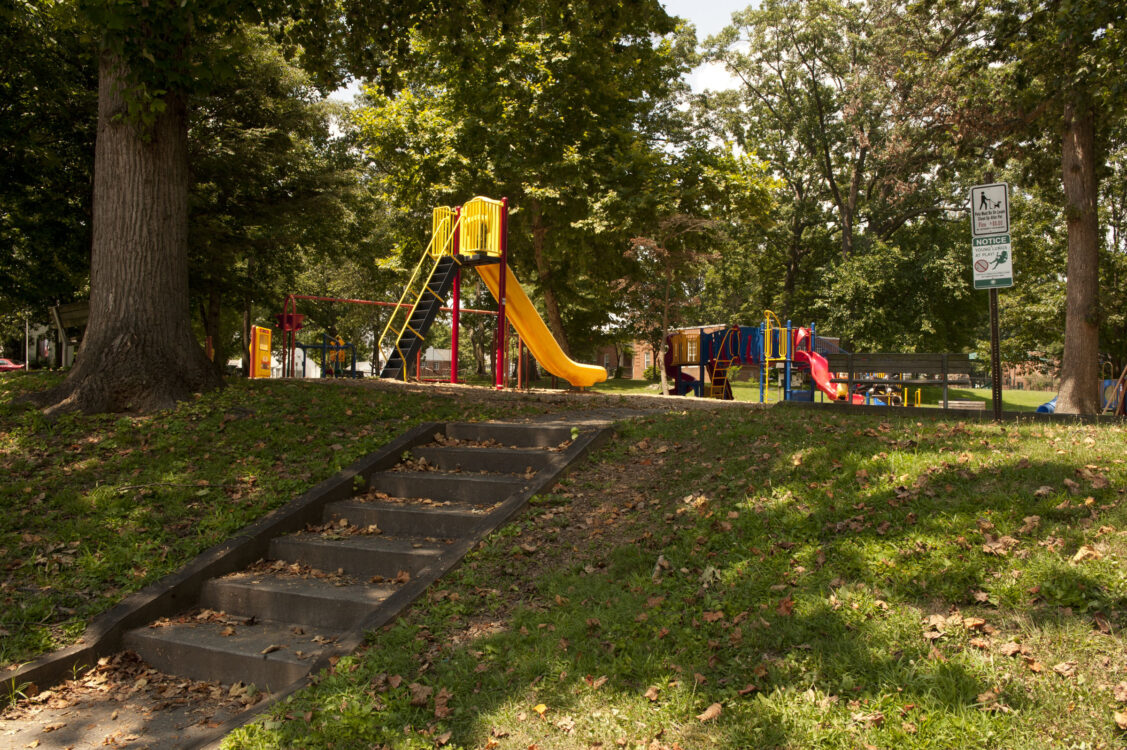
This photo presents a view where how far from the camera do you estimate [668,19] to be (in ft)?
34.4

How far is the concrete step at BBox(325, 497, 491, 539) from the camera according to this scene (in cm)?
598

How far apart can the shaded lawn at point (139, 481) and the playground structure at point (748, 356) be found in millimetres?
13125

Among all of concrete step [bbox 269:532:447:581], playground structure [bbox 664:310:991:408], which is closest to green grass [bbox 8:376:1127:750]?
concrete step [bbox 269:532:447:581]

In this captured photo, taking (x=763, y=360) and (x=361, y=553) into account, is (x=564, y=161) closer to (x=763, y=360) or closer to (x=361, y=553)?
(x=763, y=360)

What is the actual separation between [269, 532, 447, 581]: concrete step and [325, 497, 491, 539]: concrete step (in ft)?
0.55

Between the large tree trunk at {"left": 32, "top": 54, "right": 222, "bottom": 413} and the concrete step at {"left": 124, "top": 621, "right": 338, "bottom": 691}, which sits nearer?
the concrete step at {"left": 124, "top": 621, "right": 338, "bottom": 691}

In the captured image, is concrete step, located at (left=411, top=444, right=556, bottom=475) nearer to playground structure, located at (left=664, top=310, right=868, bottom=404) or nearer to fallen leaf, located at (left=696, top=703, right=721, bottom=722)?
fallen leaf, located at (left=696, top=703, right=721, bottom=722)

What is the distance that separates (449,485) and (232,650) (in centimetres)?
241

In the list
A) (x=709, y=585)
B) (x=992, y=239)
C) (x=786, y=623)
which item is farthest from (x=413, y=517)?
(x=992, y=239)

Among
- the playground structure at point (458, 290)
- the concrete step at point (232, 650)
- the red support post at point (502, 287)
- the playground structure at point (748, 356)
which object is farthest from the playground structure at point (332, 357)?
the concrete step at point (232, 650)

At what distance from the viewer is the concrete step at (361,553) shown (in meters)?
5.50

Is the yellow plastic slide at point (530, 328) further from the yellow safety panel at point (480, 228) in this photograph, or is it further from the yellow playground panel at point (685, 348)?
the yellow playground panel at point (685, 348)

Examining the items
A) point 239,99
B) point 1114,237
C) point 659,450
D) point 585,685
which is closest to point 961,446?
point 659,450

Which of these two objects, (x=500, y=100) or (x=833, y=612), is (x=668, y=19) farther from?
(x=500, y=100)
